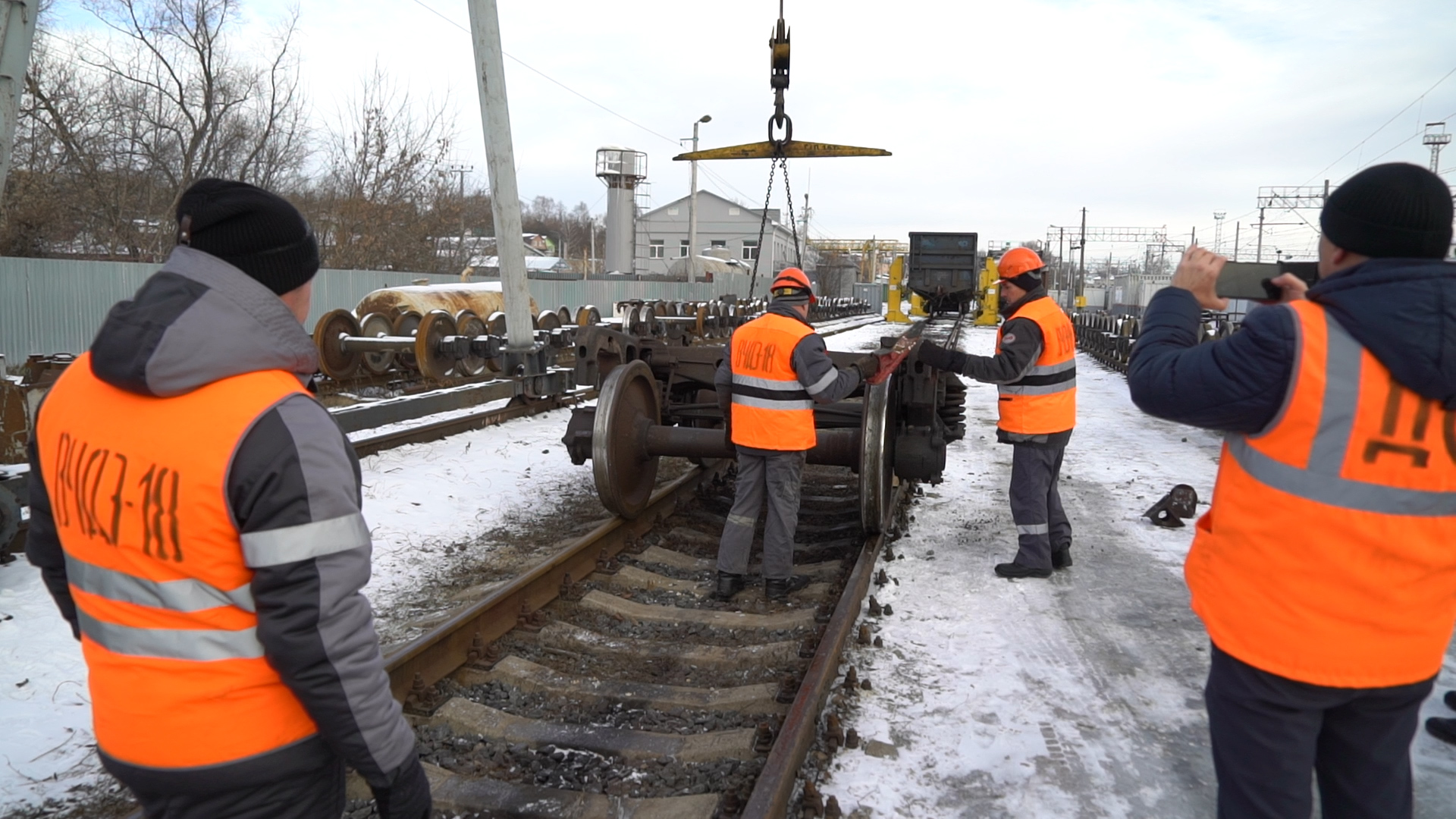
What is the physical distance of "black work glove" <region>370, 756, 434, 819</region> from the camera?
1.79 metres

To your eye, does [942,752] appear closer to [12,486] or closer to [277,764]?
[277,764]

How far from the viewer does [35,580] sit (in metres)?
5.09

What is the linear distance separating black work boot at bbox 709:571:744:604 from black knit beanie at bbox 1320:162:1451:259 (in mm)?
3778

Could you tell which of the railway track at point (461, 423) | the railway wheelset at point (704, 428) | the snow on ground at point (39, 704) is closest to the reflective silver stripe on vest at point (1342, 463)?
the railway wheelset at point (704, 428)

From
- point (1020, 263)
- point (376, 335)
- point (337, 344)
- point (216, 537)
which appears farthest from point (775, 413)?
point (376, 335)

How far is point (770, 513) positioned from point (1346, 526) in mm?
3537

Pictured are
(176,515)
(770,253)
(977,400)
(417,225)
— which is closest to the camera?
(176,515)

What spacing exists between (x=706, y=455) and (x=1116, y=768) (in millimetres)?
3388

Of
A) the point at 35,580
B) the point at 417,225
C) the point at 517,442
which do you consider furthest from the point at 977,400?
the point at 417,225

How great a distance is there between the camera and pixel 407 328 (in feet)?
46.3

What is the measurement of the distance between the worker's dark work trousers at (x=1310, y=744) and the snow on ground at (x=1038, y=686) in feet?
3.74

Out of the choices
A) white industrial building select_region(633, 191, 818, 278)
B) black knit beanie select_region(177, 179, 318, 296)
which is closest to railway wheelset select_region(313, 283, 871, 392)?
black knit beanie select_region(177, 179, 318, 296)

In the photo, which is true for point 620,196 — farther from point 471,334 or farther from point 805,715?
point 805,715

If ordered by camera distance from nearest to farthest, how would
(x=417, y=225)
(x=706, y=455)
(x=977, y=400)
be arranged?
(x=706, y=455) → (x=977, y=400) → (x=417, y=225)
